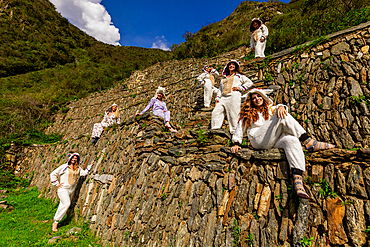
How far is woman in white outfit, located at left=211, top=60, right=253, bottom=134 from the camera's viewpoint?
390cm

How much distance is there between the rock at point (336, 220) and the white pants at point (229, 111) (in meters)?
2.37

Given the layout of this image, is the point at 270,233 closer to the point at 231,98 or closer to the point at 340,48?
A: the point at 231,98

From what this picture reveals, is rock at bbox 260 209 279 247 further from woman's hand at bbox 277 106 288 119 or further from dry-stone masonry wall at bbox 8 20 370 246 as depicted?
woman's hand at bbox 277 106 288 119

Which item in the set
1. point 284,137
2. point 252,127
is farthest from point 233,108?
point 284,137

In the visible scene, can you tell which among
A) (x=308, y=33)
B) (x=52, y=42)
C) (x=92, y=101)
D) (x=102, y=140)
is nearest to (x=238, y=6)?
(x=308, y=33)

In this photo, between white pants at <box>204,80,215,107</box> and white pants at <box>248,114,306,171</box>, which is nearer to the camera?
white pants at <box>248,114,306,171</box>

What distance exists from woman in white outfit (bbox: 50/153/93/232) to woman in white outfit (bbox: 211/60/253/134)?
5147 millimetres

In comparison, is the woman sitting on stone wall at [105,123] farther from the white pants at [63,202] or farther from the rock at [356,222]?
the rock at [356,222]

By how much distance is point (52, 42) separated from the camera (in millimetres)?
32062

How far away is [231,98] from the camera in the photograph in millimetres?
4000

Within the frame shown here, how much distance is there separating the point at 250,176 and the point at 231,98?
2276mm

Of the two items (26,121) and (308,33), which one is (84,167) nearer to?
(308,33)

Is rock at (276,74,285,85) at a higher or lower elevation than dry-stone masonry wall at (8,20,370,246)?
higher

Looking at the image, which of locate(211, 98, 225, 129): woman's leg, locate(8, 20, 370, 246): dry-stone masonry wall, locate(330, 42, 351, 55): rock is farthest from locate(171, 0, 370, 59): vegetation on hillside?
locate(211, 98, 225, 129): woman's leg
